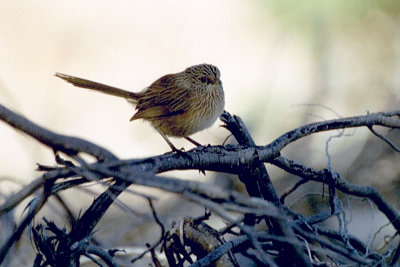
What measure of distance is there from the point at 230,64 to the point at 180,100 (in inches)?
121

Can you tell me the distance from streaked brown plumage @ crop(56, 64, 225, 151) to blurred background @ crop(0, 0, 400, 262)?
1.68 m

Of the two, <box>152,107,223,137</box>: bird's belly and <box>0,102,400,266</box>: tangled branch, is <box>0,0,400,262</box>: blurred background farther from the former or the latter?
<box>0,102,400,266</box>: tangled branch

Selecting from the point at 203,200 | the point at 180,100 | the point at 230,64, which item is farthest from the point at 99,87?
the point at 230,64

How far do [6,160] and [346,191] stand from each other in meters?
4.00

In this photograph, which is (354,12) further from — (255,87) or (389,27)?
(255,87)

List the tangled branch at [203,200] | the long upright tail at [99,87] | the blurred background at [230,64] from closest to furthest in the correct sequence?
the tangled branch at [203,200], the long upright tail at [99,87], the blurred background at [230,64]

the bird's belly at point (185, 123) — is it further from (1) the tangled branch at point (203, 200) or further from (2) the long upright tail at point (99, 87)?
(1) the tangled branch at point (203, 200)

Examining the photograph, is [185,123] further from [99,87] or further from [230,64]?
[230,64]

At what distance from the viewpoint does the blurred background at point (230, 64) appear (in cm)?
651

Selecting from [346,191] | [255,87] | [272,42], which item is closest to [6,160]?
[255,87]

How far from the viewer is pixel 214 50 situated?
7219 mm

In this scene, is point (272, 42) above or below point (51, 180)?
above

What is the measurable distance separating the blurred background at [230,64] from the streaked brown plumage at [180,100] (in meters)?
1.68

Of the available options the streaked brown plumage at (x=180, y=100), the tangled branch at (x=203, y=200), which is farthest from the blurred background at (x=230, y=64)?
the tangled branch at (x=203, y=200)
